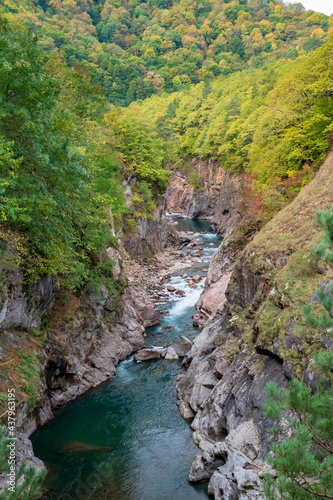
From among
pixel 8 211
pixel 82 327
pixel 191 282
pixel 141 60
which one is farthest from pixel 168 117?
pixel 8 211

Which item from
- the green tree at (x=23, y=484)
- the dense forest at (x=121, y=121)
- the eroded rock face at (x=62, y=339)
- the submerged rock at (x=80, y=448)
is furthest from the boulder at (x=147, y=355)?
the green tree at (x=23, y=484)

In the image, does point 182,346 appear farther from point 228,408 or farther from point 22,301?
point 22,301

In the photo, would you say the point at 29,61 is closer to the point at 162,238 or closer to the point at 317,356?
the point at 317,356

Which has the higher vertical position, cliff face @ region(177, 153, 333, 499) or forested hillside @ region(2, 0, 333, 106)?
forested hillside @ region(2, 0, 333, 106)

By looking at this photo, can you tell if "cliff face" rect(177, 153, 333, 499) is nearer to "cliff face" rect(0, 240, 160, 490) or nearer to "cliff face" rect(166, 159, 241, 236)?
"cliff face" rect(0, 240, 160, 490)

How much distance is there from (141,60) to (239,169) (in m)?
80.5

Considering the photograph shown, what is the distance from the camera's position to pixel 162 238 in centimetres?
4472

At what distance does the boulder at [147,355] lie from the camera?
71.8 feet

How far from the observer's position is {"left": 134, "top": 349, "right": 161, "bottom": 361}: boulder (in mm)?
21875

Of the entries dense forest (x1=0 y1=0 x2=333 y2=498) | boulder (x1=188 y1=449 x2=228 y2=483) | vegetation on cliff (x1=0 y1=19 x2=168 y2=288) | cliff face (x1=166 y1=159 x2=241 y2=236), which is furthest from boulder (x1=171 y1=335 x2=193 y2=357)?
cliff face (x1=166 y1=159 x2=241 y2=236)

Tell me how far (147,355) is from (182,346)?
230 cm

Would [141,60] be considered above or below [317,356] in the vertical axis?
above

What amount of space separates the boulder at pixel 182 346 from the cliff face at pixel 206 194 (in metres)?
32.1

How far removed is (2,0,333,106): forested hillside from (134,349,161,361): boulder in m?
90.2
